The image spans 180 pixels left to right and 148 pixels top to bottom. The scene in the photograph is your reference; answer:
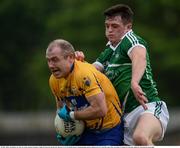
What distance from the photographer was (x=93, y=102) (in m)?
9.70

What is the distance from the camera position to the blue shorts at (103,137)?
10.1m

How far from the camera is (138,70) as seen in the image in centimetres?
972

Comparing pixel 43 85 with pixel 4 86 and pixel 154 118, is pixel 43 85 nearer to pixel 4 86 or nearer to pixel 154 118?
pixel 4 86

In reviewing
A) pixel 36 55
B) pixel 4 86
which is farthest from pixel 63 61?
pixel 4 86

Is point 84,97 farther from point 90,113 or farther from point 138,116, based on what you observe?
point 138,116

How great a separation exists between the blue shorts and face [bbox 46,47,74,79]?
2.63 ft

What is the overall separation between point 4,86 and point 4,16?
3.06 m

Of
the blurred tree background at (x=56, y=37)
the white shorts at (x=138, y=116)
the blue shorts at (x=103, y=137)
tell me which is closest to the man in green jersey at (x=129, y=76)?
the white shorts at (x=138, y=116)

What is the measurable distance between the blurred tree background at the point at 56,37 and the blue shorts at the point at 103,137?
22522 mm

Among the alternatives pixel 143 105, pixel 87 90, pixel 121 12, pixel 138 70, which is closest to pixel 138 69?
pixel 138 70

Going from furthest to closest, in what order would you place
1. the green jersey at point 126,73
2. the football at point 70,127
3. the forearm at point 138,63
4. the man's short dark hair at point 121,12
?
the man's short dark hair at point 121,12 < the green jersey at point 126,73 < the football at point 70,127 < the forearm at point 138,63

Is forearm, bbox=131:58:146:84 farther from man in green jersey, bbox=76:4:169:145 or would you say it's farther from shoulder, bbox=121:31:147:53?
shoulder, bbox=121:31:147:53

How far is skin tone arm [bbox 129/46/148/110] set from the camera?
9.54m

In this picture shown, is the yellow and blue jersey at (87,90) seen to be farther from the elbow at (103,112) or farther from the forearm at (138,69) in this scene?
the forearm at (138,69)
